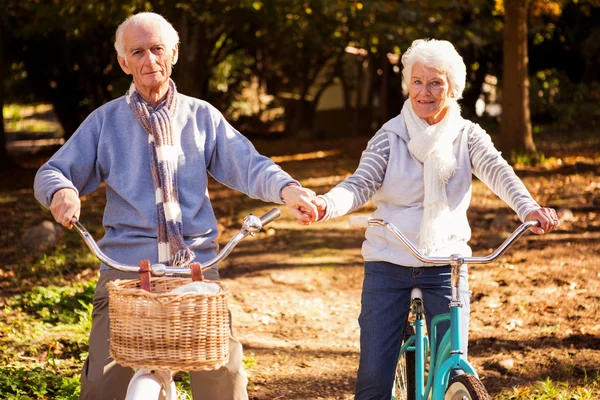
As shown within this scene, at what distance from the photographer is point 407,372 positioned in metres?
4.23

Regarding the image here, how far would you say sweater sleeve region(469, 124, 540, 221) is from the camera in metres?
3.72

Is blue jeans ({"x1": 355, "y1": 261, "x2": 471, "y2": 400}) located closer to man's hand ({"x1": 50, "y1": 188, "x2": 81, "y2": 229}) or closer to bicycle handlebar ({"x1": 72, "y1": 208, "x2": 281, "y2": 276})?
bicycle handlebar ({"x1": 72, "y1": 208, "x2": 281, "y2": 276})

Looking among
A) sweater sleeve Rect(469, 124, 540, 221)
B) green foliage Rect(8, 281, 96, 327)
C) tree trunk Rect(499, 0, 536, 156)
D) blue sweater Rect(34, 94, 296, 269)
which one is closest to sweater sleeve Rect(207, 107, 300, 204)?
blue sweater Rect(34, 94, 296, 269)

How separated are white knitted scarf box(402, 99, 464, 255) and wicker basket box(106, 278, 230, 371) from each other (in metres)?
1.16

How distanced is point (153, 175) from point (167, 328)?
0.82 metres

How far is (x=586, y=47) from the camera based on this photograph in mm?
22484

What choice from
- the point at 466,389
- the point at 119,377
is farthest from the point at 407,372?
the point at 119,377

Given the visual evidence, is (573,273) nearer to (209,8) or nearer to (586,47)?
(209,8)

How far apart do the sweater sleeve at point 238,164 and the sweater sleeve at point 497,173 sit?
2.83 ft

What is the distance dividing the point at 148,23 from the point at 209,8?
14713 mm

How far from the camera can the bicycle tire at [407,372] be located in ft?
13.7

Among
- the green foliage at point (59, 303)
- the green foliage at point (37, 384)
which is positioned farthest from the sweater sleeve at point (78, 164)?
the green foliage at point (59, 303)

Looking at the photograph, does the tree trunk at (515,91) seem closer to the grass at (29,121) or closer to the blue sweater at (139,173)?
the blue sweater at (139,173)

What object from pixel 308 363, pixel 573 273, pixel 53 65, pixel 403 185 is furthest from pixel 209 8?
pixel 403 185
